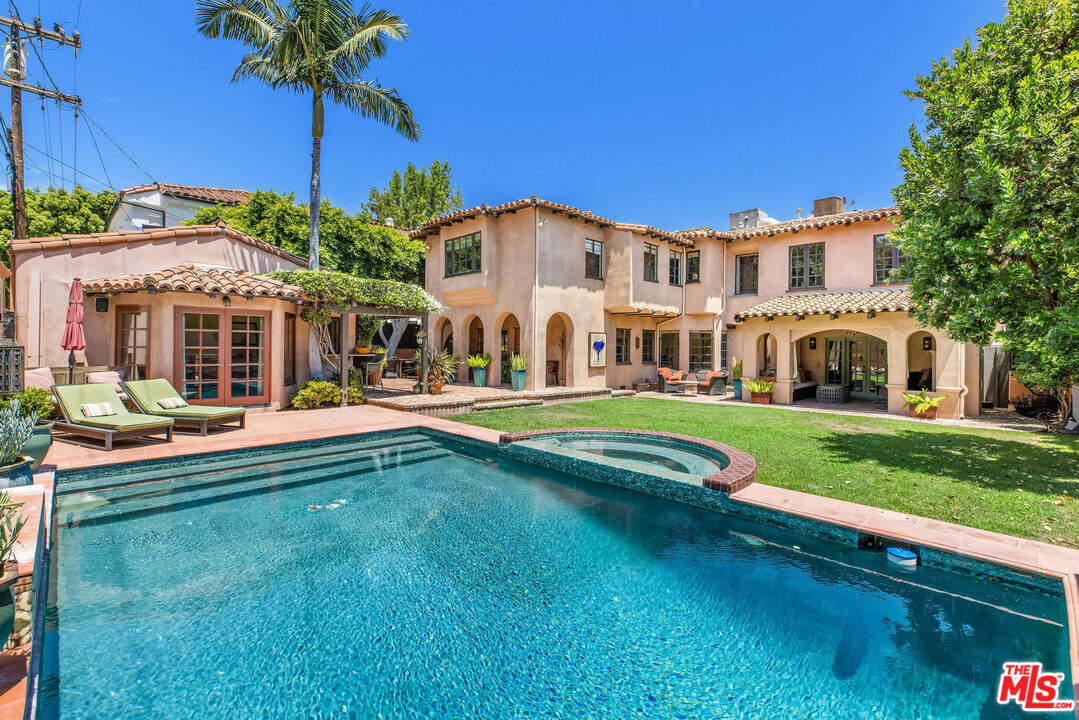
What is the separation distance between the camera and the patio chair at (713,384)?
20145 millimetres

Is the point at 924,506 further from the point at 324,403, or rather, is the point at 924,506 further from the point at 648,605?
the point at 324,403

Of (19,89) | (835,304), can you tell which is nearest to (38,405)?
(19,89)

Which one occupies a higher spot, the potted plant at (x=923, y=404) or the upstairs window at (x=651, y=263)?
the upstairs window at (x=651, y=263)

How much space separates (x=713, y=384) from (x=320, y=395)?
49.6ft

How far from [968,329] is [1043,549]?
527cm

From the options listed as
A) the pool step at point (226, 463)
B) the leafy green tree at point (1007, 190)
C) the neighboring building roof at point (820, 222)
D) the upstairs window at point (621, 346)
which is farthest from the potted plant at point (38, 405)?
the neighboring building roof at point (820, 222)

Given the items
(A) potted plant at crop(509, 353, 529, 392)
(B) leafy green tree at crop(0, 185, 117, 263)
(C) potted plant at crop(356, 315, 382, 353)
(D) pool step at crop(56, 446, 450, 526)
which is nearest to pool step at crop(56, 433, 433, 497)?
(D) pool step at crop(56, 446, 450, 526)

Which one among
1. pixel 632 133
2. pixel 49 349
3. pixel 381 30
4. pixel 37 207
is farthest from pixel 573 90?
pixel 37 207

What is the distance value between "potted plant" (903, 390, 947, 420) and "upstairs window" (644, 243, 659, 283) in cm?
988

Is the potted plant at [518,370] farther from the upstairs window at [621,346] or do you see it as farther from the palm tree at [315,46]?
the palm tree at [315,46]

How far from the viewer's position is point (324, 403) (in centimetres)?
1445

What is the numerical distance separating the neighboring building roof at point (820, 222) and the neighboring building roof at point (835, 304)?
2690 millimetres

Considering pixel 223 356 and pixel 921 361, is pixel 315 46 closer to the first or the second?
pixel 223 356

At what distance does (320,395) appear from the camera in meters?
14.2
